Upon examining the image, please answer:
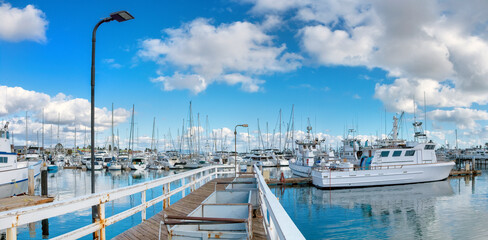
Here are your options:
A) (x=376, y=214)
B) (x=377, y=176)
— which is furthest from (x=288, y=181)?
(x=376, y=214)

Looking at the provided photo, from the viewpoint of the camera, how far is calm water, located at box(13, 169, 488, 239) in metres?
21.0

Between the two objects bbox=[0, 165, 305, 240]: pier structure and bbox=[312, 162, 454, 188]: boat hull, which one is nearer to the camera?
bbox=[0, 165, 305, 240]: pier structure

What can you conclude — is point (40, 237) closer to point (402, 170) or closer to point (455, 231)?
point (455, 231)

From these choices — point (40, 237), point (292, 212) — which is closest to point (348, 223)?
point (292, 212)

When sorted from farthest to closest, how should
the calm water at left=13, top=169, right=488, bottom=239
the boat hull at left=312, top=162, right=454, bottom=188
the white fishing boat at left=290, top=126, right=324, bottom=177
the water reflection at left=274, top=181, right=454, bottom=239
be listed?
the white fishing boat at left=290, top=126, right=324, bottom=177, the boat hull at left=312, top=162, right=454, bottom=188, the water reflection at left=274, top=181, right=454, bottom=239, the calm water at left=13, top=169, right=488, bottom=239

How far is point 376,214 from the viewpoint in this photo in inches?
1061

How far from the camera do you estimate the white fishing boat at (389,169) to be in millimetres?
40312

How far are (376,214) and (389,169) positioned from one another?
54.3 ft

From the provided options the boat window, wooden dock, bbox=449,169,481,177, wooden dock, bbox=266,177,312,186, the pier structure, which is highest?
the pier structure

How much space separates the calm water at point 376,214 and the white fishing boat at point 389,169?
1.31 m

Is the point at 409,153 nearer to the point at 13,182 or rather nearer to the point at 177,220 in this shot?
the point at 177,220

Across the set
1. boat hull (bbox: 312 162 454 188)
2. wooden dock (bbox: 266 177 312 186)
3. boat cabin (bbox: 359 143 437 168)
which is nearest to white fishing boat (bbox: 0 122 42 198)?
wooden dock (bbox: 266 177 312 186)

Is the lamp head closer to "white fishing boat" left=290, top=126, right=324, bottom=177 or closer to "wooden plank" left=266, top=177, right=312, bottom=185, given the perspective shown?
"wooden plank" left=266, top=177, right=312, bottom=185

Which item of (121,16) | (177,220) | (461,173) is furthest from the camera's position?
(461,173)
